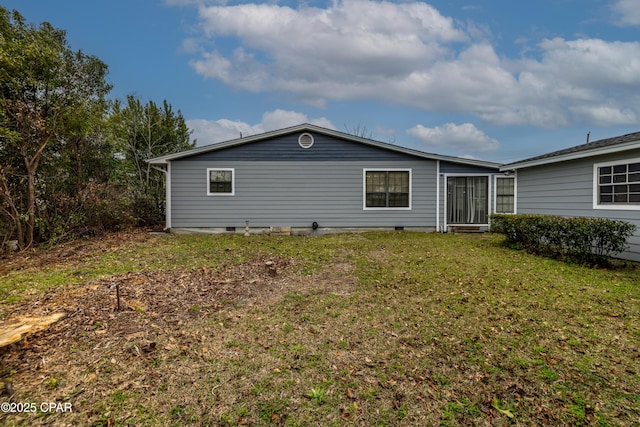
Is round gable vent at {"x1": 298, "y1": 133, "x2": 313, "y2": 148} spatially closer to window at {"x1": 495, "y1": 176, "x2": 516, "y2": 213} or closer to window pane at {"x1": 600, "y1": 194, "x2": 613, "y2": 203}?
window at {"x1": 495, "y1": 176, "x2": 516, "y2": 213}

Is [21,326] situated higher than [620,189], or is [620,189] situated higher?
[620,189]

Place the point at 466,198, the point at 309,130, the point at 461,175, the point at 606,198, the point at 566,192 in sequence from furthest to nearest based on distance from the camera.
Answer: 1. the point at 466,198
2. the point at 461,175
3. the point at 309,130
4. the point at 566,192
5. the point at 606,198

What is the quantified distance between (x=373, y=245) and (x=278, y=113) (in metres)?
16.6

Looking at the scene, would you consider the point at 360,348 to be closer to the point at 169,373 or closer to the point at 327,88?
the point at 169,373

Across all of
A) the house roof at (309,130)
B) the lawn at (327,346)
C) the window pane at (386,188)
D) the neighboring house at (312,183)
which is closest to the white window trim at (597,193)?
the lawn at (327,346)

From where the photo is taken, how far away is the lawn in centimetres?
228

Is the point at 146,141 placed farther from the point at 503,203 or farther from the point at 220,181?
the point at 503,203

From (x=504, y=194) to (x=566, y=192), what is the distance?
Answer: 12.3 ft

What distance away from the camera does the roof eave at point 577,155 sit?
6.40 m

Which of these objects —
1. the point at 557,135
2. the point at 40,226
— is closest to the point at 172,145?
the point at 40,226

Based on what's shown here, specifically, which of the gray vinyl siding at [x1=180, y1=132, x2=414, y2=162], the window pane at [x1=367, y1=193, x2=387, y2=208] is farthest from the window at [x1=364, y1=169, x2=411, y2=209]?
the gray vinyl siding at [x1=180, y1=132, x2=414, y2=162]

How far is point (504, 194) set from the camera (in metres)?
11.9

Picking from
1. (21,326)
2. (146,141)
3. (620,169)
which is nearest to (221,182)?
(21,326)

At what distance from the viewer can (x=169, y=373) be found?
2.68 metres
